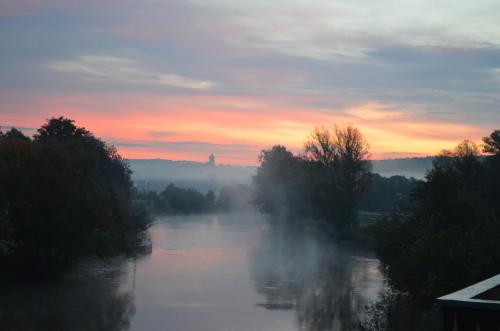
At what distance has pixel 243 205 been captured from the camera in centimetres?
14712

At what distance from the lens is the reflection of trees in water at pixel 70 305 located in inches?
1100

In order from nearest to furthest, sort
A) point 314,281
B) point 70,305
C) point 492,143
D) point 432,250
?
point 432,250, point 70,305, point 314,281, point 492,143

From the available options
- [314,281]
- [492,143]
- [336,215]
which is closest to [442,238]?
[314,281]

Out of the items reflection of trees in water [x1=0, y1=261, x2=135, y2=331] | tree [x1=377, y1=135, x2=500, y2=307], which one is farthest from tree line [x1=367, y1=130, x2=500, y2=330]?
reflection of trees in water [x1=0, y1=261, x2=135, y2=331]

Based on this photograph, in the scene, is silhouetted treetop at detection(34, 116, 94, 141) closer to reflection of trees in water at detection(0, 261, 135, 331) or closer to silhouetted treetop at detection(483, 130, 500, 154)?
reflection of trees in water at detection(0, 261, 135, 331)

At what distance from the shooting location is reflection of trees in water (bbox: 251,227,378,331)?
31281 millimetres

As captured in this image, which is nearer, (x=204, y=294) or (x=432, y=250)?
(x=432, y=250)

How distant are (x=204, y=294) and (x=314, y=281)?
932 cm

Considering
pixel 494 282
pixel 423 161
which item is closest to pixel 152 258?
pixel 494 282

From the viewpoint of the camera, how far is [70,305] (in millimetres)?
32375

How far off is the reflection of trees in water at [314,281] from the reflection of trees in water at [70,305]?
726 cm

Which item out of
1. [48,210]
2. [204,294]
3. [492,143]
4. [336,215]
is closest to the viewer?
[204,294]

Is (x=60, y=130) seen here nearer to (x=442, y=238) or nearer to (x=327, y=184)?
(x=327, y=184)

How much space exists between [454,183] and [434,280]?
13.1 m
